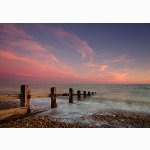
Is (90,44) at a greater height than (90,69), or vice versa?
(90,44)

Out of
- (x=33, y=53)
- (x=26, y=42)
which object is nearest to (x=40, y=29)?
(x=26, y=42)

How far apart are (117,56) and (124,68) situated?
6.15 feet

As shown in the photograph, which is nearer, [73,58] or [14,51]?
[14,51]

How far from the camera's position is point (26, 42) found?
12344mm
